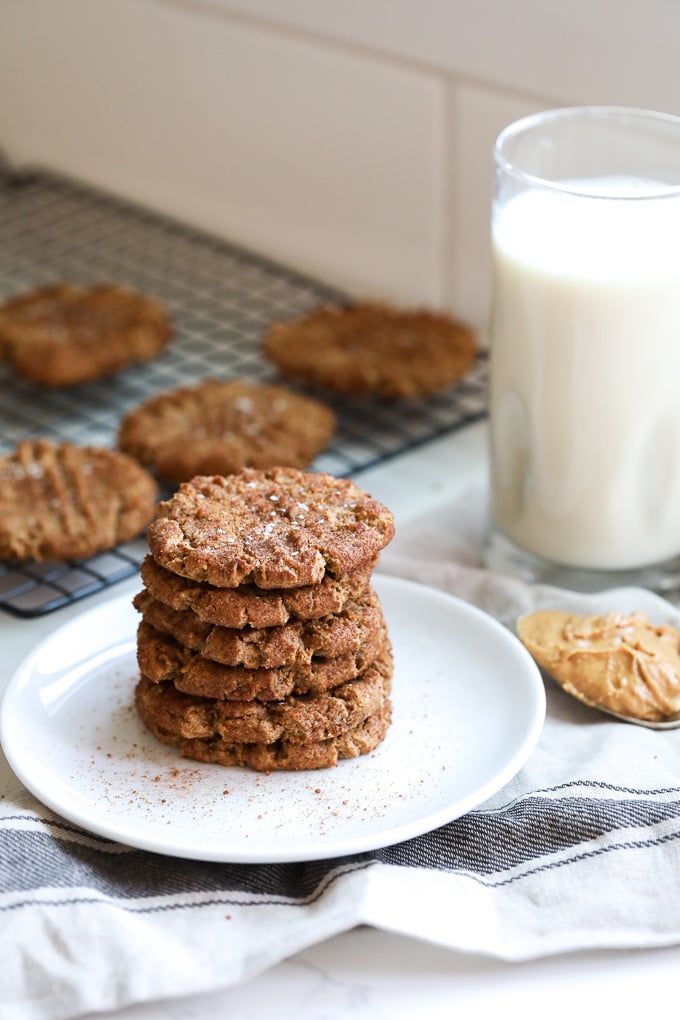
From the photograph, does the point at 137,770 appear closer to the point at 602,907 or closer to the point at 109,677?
the point at 109,677

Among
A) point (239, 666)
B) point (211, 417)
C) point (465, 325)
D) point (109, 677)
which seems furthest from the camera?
point (465, 325)

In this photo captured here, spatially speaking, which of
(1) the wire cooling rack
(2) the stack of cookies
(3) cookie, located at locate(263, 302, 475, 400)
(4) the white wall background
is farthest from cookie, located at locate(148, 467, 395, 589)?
(4) the white wall background

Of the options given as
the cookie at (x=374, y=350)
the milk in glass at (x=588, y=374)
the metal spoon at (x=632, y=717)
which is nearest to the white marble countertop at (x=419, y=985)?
the metal spoon at (x=632, y=717)

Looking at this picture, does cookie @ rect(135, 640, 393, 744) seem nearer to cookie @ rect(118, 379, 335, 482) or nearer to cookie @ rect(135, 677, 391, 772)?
cookie @ rect(135, 677, 391, 772)

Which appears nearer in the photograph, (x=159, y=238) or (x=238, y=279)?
(x=238, y=279)

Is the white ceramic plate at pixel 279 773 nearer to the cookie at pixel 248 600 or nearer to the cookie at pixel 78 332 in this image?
the cookie at pixel 248 600

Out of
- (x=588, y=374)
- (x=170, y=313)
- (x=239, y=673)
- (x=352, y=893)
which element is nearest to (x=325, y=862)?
(x=352, y=893)

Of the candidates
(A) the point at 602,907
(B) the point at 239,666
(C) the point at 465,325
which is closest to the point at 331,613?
(B) the point at 239,666
